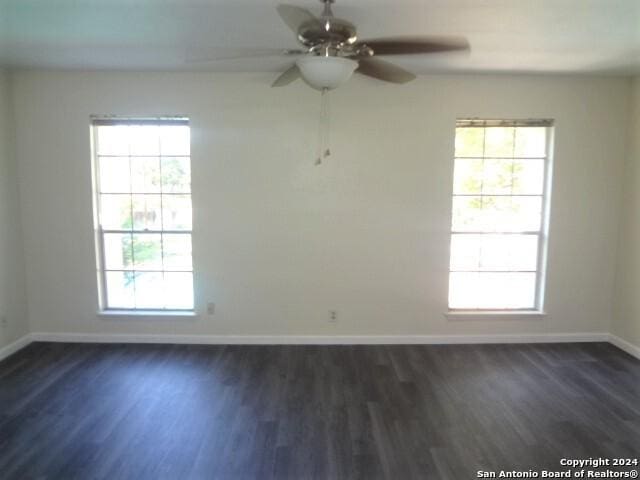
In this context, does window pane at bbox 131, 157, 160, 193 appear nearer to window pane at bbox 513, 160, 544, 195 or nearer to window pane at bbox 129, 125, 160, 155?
window pane at bbox 129, 125, 160, 155

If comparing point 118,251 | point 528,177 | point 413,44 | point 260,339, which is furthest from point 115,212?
point 528,177

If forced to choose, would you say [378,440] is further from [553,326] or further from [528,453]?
[553,326]

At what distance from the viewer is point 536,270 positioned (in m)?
4.07

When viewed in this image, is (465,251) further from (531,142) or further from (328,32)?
(328,32)

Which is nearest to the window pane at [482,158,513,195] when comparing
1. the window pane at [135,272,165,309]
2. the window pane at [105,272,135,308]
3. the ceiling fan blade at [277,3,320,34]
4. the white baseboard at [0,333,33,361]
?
the ceiling fan blade at [277,3,320,34]

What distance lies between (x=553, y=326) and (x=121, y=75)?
16.1 ft

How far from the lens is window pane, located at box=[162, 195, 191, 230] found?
3.91m

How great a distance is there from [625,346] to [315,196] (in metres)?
3.37

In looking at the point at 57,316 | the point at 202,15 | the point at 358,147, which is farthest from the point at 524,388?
the point at 57,316

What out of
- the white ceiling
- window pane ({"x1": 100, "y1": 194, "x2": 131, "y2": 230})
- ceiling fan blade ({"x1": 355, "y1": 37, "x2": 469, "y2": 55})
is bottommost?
window pane ({"x1": 100, "y1": 194, "x2": 131, "y2": 230})

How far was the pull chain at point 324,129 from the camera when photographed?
3729mm

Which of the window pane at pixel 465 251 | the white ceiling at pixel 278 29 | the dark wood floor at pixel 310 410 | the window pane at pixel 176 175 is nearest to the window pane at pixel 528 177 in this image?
the window pane at pixel 465 251

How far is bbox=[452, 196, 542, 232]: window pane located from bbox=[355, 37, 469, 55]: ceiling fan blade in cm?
209

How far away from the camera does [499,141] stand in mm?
3906
